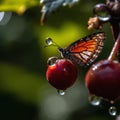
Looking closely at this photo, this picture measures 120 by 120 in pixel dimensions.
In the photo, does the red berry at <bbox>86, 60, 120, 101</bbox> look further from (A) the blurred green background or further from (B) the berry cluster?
(A) the blurred green background

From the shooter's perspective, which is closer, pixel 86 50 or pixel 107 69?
pixel 107 69

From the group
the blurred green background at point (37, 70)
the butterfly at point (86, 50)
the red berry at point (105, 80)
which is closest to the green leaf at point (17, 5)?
the butterfly at point (86, 50)

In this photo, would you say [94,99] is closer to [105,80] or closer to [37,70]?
[105,80]

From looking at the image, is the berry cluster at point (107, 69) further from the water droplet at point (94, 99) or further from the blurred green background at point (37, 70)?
the blurred green background at point (37, 70)

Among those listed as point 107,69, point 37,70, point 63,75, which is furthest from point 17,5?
point 37,70

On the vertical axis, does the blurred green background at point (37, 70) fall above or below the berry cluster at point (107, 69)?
below

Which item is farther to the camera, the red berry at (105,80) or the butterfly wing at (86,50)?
the butterfly wing at (86,50)
